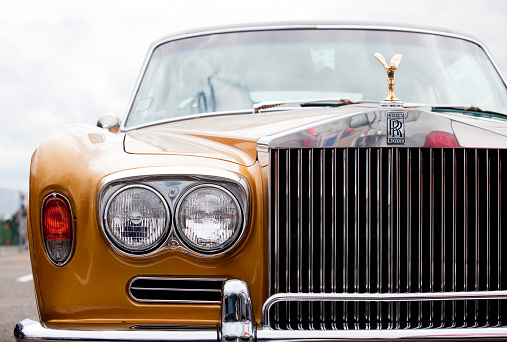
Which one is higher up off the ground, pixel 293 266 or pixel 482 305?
pixel 293 266

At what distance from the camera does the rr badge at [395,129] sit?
6.21 feet

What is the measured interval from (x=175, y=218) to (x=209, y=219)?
105 millimetres

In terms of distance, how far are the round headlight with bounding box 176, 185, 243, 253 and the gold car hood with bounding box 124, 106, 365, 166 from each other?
0.17 m

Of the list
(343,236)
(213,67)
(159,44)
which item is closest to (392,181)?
(343,236)

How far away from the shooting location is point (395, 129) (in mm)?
1895

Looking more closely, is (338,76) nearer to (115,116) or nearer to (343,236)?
(115,116)

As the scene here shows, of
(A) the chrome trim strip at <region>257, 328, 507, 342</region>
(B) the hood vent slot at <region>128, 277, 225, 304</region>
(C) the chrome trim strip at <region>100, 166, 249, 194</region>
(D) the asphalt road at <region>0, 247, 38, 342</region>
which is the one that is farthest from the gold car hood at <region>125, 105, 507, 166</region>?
(D) the asphalt road at <region>0, 247, 38, 342</region>

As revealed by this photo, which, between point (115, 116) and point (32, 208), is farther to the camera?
point (115, 116)

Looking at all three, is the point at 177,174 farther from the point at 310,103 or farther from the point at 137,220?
the point at 310,103

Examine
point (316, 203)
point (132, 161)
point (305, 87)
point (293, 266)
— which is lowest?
point (293, 266)

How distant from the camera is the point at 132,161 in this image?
1985mm

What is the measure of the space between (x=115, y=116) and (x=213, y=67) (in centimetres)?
58

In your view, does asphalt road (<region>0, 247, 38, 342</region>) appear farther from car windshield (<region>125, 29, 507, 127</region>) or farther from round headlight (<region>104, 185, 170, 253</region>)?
round headlight (<region>104, 185, 170, 253</region>)

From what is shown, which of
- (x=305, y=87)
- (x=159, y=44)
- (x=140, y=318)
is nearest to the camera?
(x=140, y=318)
